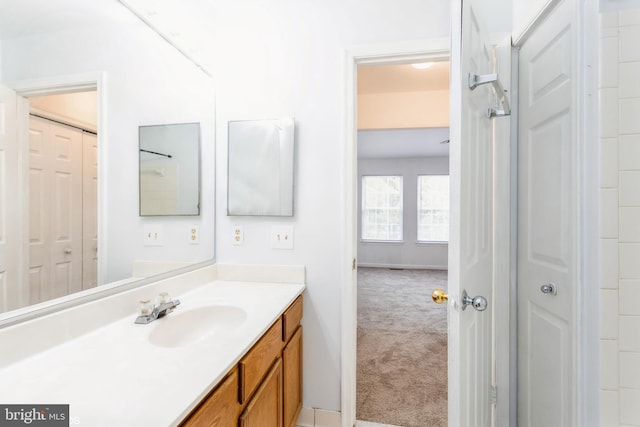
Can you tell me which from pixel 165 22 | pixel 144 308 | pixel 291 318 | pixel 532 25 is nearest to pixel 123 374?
pixel 144 308

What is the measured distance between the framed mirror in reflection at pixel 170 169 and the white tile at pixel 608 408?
6.23 ft

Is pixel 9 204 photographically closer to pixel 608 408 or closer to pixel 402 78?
pixel 608 408

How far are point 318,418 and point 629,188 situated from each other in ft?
5.70

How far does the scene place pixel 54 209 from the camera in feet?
3.12

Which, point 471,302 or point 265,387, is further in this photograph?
point 265,387

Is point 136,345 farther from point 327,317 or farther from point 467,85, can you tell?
point 467,85

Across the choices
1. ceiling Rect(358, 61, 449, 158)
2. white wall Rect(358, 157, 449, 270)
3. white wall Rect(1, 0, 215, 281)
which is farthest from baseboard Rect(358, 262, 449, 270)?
white wall Rect(1, 0, 215, 281)

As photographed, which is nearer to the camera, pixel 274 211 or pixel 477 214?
pixel 477 214

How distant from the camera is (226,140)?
69.9 inches

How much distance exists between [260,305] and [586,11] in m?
1.61

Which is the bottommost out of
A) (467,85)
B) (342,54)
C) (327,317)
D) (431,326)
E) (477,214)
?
(431,326)

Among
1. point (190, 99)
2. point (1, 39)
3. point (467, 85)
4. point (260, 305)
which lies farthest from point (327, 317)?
point (1, 39)

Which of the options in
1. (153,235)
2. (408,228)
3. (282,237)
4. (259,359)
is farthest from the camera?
(408,228)

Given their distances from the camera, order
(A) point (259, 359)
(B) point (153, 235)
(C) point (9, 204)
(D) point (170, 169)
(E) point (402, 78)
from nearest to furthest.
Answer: (C) point (9, 204)
(A) point (259, 359)
(B) point (153, 235)
(D) point (170, 169)
(E) point (402, 78)
